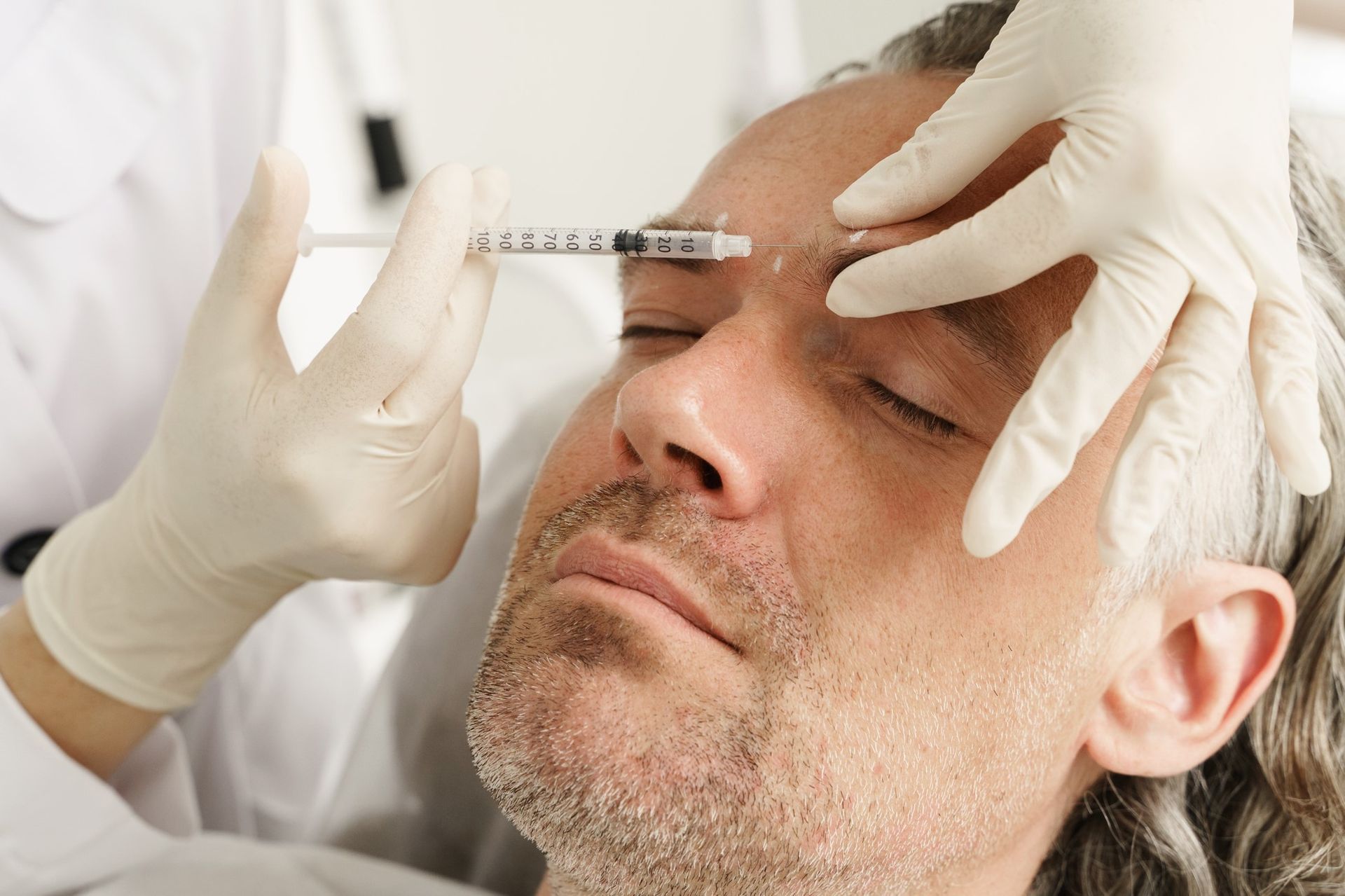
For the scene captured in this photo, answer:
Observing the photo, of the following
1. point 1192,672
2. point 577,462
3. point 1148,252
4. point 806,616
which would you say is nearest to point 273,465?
point 577,462

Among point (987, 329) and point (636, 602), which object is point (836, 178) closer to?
point (987, 329)

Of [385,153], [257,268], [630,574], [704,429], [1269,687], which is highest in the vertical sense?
[257,268]

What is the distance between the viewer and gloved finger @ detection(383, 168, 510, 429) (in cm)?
100

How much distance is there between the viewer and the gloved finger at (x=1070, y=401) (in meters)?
0.75

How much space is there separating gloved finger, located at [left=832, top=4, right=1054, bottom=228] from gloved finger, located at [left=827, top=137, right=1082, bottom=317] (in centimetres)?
6

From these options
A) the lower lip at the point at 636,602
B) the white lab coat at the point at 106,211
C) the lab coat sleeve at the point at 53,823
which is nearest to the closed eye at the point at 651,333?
the lower lip at the point at 636,602

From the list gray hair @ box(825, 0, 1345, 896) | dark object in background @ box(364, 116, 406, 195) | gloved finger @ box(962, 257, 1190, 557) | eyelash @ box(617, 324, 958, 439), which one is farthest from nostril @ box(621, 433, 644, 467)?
dark object in background @ box(364, 116, 406, 195)

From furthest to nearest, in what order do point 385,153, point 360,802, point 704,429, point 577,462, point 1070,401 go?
1. point 385,153
2. point 360,802
3. point 577,462
4. point 704,429
5. point 1070,401

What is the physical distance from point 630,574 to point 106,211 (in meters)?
0.91

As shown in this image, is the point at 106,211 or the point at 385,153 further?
the point at 385,153

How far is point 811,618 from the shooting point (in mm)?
870

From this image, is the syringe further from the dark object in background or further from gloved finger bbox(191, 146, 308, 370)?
the dark object in background

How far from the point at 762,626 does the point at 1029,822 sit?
41cm

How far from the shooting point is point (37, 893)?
1203mm
